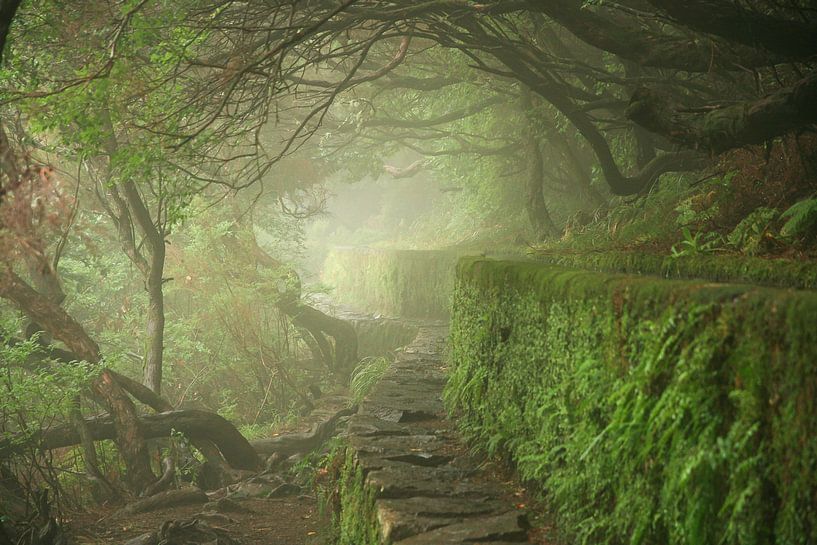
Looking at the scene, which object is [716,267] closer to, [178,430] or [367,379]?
[178,430]

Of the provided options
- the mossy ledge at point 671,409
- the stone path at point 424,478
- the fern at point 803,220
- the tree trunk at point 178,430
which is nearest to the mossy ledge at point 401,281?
the tree trunk at point 178,430

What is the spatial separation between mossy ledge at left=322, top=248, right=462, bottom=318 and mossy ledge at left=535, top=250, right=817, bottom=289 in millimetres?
9834

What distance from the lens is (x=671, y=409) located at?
8.96 feet

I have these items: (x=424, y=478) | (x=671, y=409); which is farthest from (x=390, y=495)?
(x=671, y=409)

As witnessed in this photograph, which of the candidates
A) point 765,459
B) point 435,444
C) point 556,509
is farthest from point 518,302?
point 765,459

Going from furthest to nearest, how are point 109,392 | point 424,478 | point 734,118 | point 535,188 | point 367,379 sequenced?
1. point 535,188
2. point 367,379
3. point 109,392
4. point 424,478
5. point 734,118

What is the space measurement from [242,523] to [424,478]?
3.76m

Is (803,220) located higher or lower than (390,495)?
higher

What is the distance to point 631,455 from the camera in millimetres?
3164

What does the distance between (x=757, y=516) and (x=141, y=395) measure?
946cm

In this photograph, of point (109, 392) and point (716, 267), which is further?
point (109, 392)

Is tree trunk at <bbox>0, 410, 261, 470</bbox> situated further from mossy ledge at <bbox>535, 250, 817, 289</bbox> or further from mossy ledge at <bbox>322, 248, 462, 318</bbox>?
mossy ledge at <bbox>322, 248, 462, 318</bbox>

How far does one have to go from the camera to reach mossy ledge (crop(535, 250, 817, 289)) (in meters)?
3.95

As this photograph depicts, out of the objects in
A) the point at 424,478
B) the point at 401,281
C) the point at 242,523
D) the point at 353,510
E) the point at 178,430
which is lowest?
the point at 242,523
